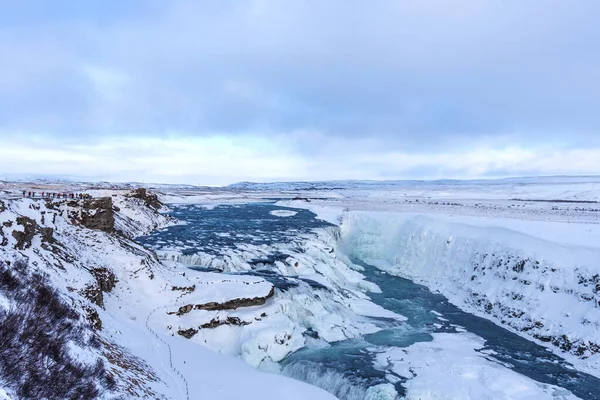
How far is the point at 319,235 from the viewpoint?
39250 mm

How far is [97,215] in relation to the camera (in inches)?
949

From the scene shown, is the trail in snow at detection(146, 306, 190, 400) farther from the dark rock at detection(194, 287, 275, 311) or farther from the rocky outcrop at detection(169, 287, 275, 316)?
the dark rock at detection(194, 287, 275, 311)

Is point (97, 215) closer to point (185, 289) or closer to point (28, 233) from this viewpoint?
point (28, 233)

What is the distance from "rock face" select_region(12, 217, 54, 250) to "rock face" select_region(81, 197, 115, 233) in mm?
5451

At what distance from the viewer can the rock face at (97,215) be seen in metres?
23.8

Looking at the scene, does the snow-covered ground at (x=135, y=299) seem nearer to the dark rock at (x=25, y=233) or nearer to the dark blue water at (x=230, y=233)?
the dark rock at (x=25, y=233)

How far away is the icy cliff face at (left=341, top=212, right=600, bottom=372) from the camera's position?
18.9m

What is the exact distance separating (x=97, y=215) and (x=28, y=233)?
26.2ft

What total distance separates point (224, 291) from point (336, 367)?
712cm

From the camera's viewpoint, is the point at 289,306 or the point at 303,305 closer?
the point at 289,306

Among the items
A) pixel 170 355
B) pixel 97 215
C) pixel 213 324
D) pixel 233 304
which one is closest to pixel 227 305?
pixel 233 304

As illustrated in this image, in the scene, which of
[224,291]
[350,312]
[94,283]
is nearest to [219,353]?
[224,291]

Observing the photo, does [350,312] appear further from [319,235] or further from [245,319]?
[319,235]

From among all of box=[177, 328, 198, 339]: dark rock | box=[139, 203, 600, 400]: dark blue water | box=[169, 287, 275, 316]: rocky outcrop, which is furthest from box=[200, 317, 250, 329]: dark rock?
box=[139, 203, 600, 400]: dark blue water
